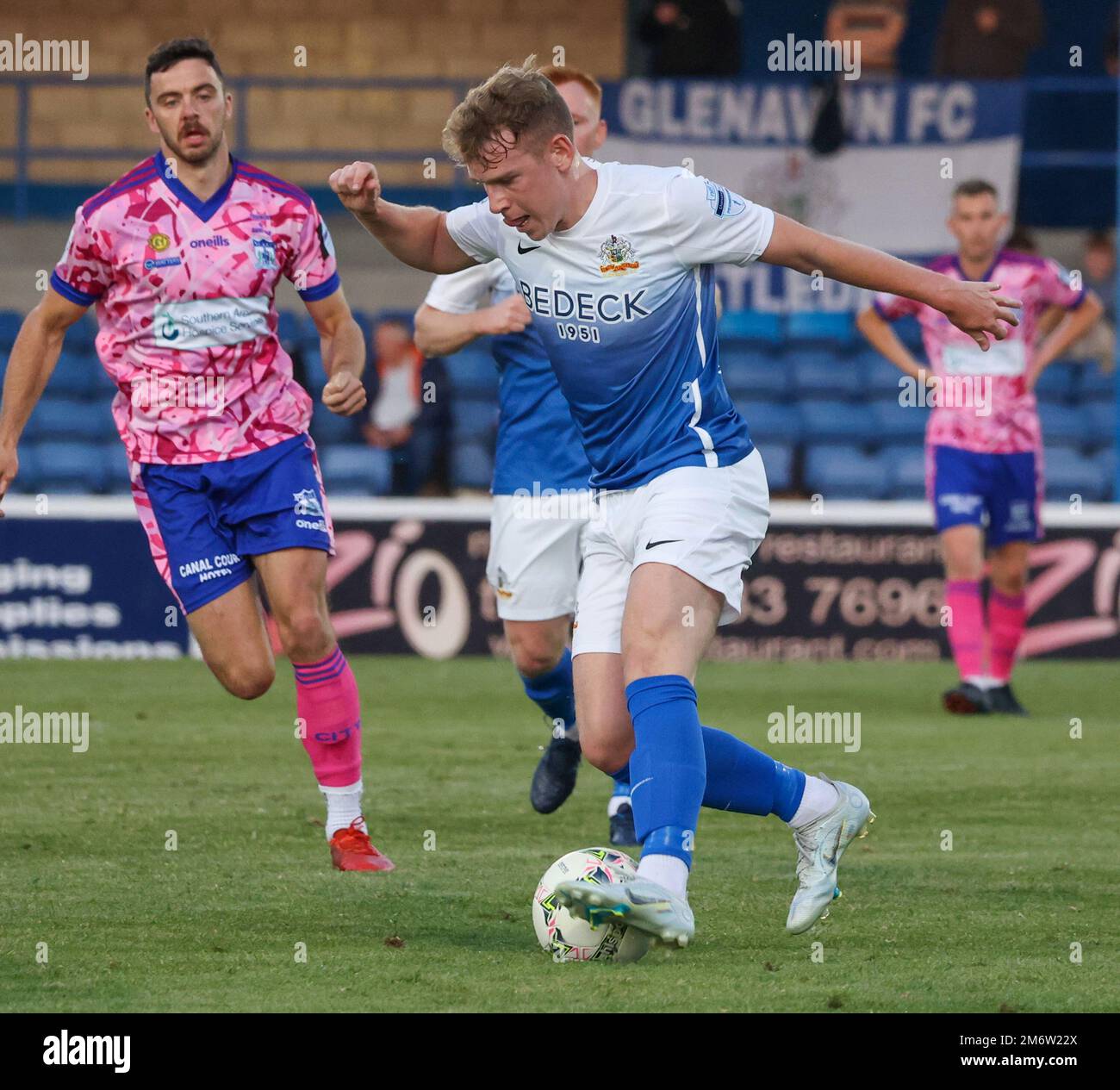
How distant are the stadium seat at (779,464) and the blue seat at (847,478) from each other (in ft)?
0.46

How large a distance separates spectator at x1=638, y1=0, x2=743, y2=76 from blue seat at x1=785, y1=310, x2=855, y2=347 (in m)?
2.05

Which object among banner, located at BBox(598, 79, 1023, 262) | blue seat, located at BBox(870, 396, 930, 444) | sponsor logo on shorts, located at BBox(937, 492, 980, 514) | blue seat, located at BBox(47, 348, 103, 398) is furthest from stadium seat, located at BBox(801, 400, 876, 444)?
sponsor logo on shorts, located at BBox(937, 492, 980, 514)

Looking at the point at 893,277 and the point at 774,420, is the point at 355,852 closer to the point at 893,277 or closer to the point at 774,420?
the point at 893,277

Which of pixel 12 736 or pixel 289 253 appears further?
pixel 12 736

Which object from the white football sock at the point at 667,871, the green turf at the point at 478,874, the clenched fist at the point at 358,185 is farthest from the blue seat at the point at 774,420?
the white football sock at the point at 667,871

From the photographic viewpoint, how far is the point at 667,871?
4297mm

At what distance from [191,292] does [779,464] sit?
958 centimetres

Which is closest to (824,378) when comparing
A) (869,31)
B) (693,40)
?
(693,40)

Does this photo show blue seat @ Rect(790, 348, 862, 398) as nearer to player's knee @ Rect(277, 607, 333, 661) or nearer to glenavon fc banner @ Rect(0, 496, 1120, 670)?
glenavon fc banner @ Rect(0, 496, 1120, 670)

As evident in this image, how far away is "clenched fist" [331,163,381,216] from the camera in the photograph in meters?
Answer: 4.77
